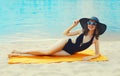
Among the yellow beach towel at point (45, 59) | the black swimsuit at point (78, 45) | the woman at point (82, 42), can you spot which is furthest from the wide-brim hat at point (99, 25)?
the yellow beach towel at point (45, 59)

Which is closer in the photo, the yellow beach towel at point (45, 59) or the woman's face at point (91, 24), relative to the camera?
the yellow beach towel at point (45, 59)

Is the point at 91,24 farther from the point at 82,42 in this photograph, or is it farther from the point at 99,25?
the point at 82,42

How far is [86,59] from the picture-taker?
5.13 m

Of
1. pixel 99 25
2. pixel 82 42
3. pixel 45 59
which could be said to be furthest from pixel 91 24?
pixel 45 59

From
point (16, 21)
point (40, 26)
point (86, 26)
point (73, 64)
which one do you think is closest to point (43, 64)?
point (73, 64)

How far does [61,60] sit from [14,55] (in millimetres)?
772

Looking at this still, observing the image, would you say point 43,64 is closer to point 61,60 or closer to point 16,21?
point 61,60

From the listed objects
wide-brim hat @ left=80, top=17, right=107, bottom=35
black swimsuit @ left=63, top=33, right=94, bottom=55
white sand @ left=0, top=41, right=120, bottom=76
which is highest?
wide-brim hat @ left=80, top=17, right=107, bottom=35

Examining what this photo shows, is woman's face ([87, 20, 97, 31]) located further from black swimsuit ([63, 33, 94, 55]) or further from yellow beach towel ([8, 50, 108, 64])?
yellow beach towel ([8, 50, 108, 64])

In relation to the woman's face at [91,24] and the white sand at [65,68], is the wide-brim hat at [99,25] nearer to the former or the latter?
the woman's face at [91,24]

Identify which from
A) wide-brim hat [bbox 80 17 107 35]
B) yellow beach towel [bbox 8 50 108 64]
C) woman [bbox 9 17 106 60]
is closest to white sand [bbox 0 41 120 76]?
yellow beach towel [bbox 8 50 108 64]

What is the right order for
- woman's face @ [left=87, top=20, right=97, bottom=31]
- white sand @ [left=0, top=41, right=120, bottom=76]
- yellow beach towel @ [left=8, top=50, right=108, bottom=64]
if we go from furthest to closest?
1. woman's face @ [left=87, top=20, right=97, bottom=31]
2. yellow beach towel @ [left=8, top=50, right=108, bottom=64]
3. white sand @ [left=0, top=41, right=120, bottom=76]

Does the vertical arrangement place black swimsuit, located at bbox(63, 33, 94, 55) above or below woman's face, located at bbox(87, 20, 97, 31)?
below

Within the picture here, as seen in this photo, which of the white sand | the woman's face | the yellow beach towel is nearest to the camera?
the white sand
